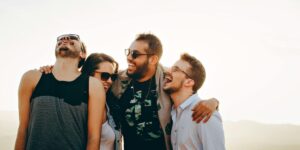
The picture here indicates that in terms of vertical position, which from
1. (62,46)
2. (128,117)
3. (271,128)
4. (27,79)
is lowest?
(271,128)

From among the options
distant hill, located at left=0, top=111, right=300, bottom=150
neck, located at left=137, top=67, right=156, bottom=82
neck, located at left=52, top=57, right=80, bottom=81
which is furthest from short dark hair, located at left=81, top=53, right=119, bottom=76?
distant hill, located at left=0, top=111, right=300, bottom=150

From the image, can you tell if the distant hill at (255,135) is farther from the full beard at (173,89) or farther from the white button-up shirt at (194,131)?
the white button-up shirt at (194,131)

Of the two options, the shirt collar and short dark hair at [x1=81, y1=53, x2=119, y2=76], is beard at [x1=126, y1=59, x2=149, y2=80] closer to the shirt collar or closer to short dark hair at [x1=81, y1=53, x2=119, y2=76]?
short dark hair at [x1=81, y1=53, x2=119, y2=76]

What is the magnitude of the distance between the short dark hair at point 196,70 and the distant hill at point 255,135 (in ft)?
225

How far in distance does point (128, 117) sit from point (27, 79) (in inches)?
76.1

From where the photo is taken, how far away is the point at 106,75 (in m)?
5.29

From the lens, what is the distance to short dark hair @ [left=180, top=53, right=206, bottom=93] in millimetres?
4935

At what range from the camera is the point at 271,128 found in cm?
11462

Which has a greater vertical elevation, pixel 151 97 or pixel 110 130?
pixel 151 97

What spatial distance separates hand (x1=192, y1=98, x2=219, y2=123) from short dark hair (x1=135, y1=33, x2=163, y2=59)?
204 centimetres

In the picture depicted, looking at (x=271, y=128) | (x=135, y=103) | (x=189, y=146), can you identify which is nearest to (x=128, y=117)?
(x=135, y=103)

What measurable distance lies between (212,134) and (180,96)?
1.12m

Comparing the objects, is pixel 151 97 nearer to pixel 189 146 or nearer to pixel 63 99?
pixel 189 146

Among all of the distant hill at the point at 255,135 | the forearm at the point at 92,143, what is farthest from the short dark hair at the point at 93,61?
the distant hill at the point at 255,135
